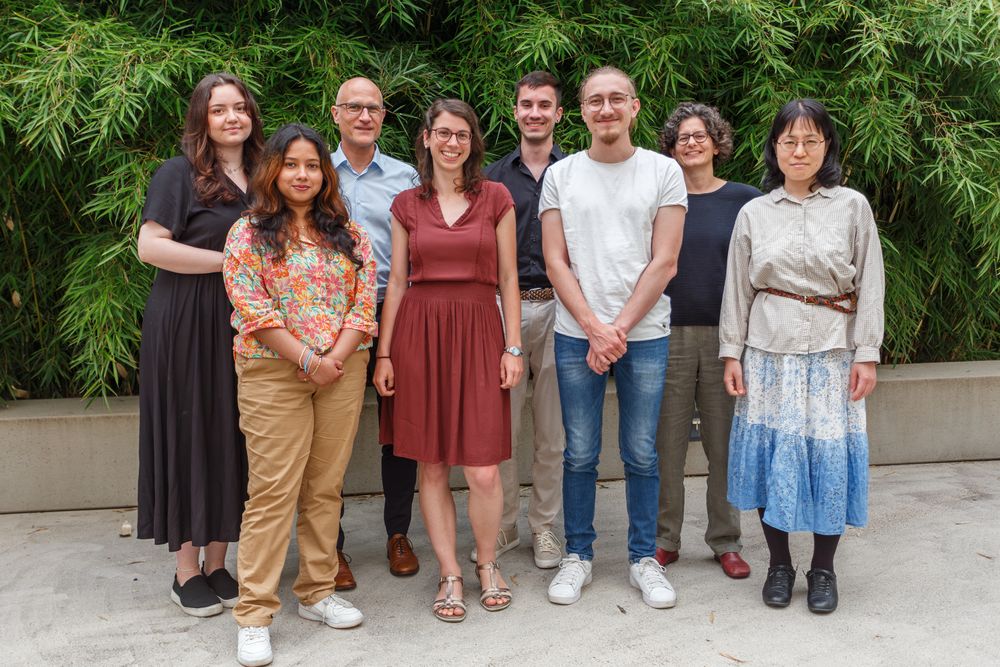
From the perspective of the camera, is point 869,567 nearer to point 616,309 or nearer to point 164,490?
point 616,309

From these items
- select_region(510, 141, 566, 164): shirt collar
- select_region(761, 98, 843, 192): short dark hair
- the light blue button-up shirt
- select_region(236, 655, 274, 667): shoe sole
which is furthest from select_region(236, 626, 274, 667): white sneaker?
select_region(761, 98, 843, 192): short dark hair

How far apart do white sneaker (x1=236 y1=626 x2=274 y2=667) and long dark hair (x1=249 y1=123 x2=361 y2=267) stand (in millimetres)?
1008

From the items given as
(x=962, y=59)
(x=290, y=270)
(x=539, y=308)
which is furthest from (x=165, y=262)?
(x=962, y=59)

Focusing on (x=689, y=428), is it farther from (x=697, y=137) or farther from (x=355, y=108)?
(x=355, y=108)

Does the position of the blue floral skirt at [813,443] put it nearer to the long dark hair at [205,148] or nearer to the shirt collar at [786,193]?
the shirt collar at [786,193]

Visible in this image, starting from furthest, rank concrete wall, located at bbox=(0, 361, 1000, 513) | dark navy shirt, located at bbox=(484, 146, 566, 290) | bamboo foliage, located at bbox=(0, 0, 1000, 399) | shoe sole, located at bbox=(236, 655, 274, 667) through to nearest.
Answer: concrete wall, located at bbox=(0, 361, 1000, 513)
bamboo foliage, located at bbox=(0, 0, 1000, 399)
dark navy shirt, located at bbox=(484, 146, 566, 290)
shoe sole, located at bbox=(236, 655, 274, 667)

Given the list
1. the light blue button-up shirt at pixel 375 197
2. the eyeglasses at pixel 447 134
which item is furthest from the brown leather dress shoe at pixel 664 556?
the eyeglasses at pixel 447 134

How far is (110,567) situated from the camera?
302 cm

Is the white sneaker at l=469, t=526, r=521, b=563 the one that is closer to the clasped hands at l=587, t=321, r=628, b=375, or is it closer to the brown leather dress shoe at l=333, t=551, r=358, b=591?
the brown leather dress shoe at l=333, t=551, r=358, b=591

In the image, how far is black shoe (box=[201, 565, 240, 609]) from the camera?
2676mm

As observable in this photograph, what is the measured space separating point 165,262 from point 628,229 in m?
1.33

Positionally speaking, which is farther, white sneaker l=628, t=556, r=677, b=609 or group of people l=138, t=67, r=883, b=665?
white sneaker l=628, t=556, r=677, b=609

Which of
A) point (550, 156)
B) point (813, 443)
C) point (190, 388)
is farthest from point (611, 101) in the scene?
point (190, 388)

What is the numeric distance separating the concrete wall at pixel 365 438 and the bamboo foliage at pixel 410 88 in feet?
0.69
